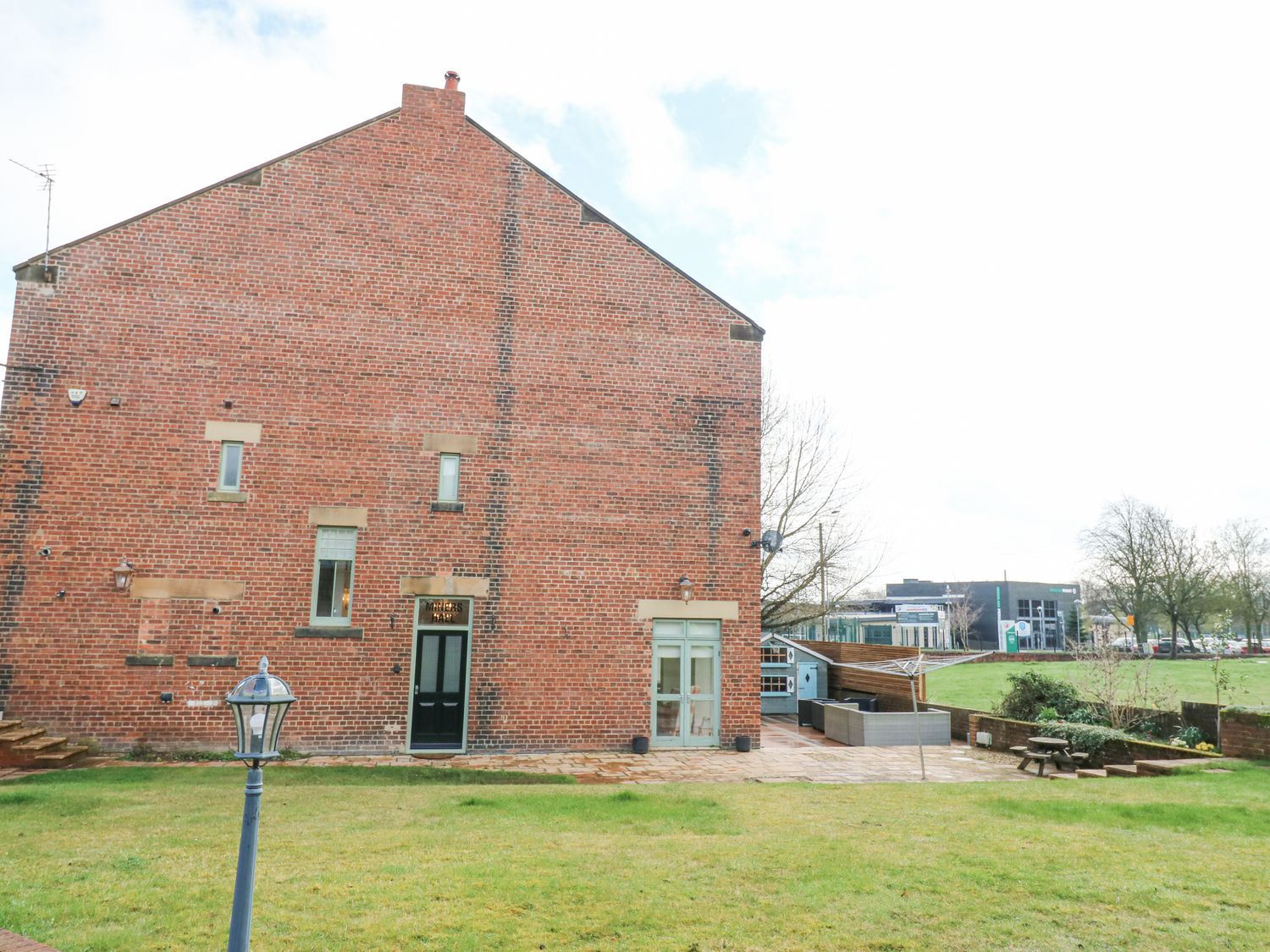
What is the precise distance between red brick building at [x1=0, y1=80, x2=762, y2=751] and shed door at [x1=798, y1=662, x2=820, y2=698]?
23.5ft

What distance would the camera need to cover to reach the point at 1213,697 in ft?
83.7

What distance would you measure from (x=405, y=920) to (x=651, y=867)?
83.8 inches

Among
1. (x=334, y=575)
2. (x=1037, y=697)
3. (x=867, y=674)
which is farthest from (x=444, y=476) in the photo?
(x=1037, y=697)

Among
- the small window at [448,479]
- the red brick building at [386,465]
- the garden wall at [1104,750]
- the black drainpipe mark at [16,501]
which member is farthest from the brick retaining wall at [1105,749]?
the black drainpipe mark at [16,501]

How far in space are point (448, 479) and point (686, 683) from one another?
5.53 metres

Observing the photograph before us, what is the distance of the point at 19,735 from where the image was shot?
11875 millimetres

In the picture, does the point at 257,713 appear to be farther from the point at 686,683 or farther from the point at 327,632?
the point at 686,683

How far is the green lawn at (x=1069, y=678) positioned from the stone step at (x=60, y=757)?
1941 centimetres

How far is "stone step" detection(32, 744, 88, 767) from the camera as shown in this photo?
11656 mm

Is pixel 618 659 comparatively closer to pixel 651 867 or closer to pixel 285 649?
pixel 285 649

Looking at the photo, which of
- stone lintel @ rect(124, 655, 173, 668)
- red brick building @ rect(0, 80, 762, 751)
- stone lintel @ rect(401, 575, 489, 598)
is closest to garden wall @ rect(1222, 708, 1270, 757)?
red brick building @ rect(0, 80, 762, 751)

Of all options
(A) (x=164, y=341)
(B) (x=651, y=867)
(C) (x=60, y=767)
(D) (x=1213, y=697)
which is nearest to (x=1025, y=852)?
(B) (x=651, y=867)

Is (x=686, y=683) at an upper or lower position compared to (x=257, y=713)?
lower

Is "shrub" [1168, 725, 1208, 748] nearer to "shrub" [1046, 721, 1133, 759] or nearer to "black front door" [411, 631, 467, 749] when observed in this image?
"shrub" [1046, 721, 1133, 759]
